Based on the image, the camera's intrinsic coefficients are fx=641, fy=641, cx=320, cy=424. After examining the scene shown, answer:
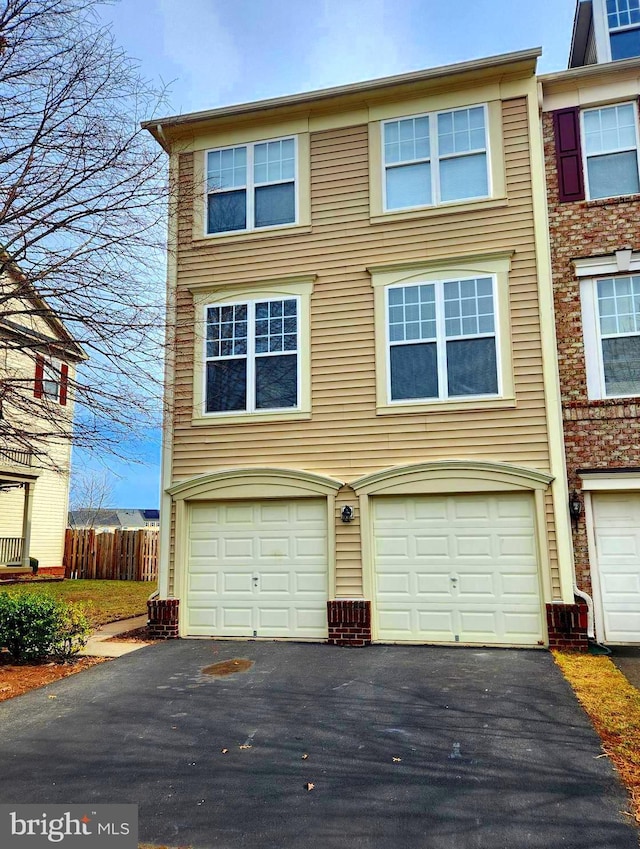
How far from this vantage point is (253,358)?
1091 centimetres

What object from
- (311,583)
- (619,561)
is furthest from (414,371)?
(619,561)

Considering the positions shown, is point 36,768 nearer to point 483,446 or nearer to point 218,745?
point 218,745

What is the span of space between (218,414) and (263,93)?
568cm

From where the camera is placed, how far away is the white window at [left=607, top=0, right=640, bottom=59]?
456 inches

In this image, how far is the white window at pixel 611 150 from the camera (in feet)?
34.3

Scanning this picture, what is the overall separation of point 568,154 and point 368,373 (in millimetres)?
5019

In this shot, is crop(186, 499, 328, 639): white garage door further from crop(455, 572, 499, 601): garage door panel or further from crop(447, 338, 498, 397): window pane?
crop(447, 338, 498, 397): window pane

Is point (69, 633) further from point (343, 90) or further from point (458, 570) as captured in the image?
point (343, 90)

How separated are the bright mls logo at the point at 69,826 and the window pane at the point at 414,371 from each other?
708cm

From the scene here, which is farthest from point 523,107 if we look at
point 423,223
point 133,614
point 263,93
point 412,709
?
point 133,614

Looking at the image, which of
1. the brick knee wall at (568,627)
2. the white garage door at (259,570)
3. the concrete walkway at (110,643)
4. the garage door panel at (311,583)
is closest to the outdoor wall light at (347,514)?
the white garage door at (259,570)

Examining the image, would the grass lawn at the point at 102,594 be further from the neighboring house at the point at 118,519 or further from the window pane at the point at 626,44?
the neighboring house at the point at 118,519

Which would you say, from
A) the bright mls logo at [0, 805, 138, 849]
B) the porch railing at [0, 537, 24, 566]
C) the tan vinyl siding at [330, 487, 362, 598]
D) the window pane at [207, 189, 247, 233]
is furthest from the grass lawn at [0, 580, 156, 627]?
the bright mls logo at [0, 805, 138, 849]

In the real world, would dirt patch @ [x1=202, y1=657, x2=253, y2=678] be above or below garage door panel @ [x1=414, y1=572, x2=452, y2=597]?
below
